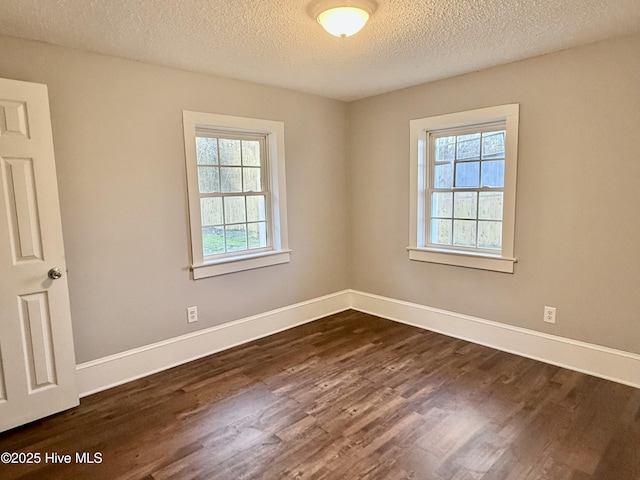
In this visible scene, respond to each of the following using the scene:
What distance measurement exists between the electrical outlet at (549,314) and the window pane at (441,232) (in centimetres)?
103

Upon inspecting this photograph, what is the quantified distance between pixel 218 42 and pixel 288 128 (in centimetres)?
132

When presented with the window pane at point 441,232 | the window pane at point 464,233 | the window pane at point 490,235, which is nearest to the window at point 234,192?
the window pane at point 441,232

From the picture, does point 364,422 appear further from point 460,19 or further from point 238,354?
point 460,19

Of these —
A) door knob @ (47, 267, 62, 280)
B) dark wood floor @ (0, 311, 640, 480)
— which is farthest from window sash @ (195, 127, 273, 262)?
door knob @ (47, 267, 62, 280)

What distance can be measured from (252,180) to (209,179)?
452 millimetres

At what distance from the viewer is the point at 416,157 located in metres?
3.74

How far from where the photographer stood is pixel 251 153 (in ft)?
12.0

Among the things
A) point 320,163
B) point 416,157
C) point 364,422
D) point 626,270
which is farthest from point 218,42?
point 626,270

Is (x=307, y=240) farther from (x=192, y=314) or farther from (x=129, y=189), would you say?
(x=129, y=189)

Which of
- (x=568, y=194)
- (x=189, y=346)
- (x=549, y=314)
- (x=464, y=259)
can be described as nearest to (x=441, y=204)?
(x=464, y=259)

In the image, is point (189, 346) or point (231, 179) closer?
point (189, 346)

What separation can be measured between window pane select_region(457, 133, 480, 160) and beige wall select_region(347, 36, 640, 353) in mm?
272

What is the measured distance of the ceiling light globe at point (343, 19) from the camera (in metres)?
1.98

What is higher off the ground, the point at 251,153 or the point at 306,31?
the point at 306,31
